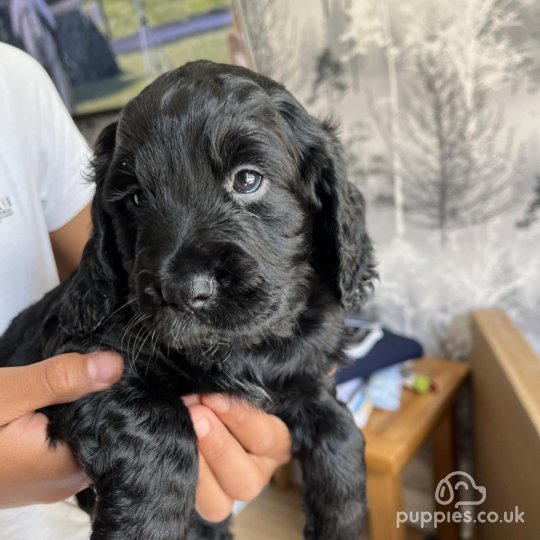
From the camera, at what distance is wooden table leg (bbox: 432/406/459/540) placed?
82.9 inches

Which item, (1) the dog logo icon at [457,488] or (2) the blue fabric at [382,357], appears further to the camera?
(1) the dog logo icon at [457,488]

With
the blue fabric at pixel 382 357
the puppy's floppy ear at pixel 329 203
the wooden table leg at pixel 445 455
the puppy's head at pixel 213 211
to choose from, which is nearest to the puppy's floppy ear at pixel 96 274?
the puppy's head at pixel 213 211

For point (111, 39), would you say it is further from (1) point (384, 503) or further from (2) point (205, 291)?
(1) point (384, 503)

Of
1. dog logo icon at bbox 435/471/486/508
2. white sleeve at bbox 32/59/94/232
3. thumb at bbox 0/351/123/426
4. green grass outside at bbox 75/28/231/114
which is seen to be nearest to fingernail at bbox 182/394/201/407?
thumb at bbox 0/351/123/426

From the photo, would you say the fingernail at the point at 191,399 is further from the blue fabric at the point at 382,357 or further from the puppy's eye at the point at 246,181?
the blue fabric at the point at 382,357

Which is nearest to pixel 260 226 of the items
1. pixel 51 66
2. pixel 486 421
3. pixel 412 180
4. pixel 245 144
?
pixel 245 144

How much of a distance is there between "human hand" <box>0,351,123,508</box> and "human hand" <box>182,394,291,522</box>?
206 mm

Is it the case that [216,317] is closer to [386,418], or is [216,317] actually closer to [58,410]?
[58,410]

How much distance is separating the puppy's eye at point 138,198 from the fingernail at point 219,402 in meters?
0.41

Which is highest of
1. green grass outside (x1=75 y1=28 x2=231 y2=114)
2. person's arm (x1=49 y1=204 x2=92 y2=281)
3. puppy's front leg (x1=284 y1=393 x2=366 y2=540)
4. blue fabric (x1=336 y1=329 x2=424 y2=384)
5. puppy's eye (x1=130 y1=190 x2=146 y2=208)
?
green grass outside (x1=75 y1=28 x2=231 y2=114)

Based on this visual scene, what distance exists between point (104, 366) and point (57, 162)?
32.6 inches

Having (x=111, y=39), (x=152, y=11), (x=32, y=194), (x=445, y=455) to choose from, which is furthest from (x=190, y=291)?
(x=111, y=39)

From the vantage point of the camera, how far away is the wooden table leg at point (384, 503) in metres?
1.73

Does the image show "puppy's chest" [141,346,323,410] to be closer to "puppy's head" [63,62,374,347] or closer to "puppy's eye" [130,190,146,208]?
"puppy's head" [63,62,374,347]
